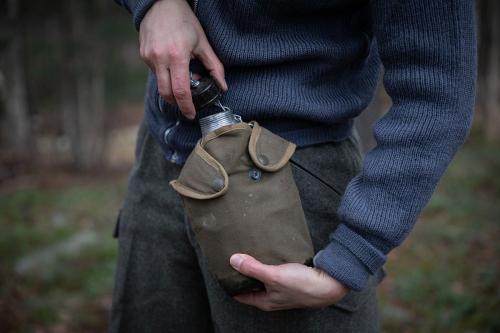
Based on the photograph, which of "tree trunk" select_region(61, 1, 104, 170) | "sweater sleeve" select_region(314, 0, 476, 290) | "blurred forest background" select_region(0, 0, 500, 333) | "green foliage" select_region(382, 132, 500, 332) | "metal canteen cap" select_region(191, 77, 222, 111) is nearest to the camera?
"sweater sleeve" select_region(314, 0, 476, 290)

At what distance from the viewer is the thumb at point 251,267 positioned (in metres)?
1.09

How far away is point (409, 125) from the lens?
1.10 meters

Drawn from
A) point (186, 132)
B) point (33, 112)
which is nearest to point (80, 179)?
point (33, 112)

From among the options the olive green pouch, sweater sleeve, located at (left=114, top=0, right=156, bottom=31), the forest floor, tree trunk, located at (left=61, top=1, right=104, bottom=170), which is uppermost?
sweater sleeve, located at (left=114, top=0, right=156, bottom=31)

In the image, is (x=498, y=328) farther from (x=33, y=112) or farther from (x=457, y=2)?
(x=33, y=112)

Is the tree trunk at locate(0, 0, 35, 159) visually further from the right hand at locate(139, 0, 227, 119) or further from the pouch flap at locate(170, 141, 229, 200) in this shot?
the pouch flap at locate(170, 141, 229, 200)

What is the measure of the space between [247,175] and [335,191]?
0.29 m

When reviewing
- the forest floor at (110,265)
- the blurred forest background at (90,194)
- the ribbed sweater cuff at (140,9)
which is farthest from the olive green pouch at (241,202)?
the forest floor at (110,265)

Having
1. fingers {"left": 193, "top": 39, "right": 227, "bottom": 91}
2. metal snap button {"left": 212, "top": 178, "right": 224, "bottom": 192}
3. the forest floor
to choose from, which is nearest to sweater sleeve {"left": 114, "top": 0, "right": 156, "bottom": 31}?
fingers {"left": 193, "top": 39, "right": 227, "bottom": 91}

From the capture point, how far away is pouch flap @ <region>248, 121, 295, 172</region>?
3.80ft

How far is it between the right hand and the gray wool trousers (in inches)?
11.6

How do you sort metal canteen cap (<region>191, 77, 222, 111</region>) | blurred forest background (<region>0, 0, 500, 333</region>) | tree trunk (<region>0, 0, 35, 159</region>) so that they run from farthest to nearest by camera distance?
tree trunk (<region>0, 0, 35, 159</region>), blurred forest background (<region>0, 0, 500, 333</region>), metal canteen cap (<region>191, 77, 222, 111</region>)

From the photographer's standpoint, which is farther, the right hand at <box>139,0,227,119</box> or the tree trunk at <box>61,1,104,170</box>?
the tree trunk at <box>61,1,104,170</box>

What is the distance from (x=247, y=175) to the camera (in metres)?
1.17
